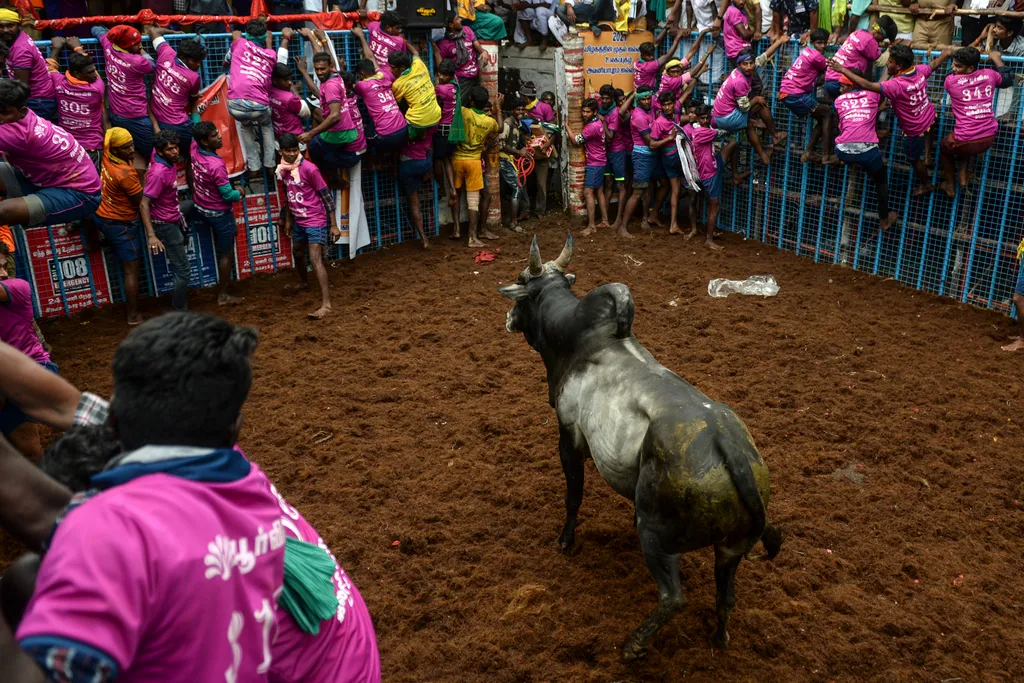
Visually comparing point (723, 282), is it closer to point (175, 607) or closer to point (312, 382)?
point (312, 382)

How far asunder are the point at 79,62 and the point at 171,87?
3.18 ft

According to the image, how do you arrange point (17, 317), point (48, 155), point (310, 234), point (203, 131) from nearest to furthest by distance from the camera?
1. point (17, 317)
2. point (48, 155)
3. point (203, 131)
4. point (310, 234)

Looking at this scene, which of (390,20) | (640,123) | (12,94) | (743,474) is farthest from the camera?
(640,123)

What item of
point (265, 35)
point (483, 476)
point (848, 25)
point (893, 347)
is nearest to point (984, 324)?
point (893, 347)

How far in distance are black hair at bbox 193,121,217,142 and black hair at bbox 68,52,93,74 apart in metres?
1.13

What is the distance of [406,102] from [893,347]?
6290 mm

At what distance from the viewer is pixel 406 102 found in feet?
36.8

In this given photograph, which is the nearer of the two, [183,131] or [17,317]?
[17,317]

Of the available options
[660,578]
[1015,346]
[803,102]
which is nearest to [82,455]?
[660,578]

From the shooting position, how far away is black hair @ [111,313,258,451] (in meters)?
2.05

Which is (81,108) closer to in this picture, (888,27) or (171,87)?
(171,87)

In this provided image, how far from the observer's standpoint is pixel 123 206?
932cm

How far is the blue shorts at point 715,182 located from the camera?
11.9 metres

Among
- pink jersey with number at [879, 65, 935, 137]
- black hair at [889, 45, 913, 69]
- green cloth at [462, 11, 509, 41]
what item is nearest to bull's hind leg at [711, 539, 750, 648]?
pink jersey with number at [879, 65, 935, 137]
